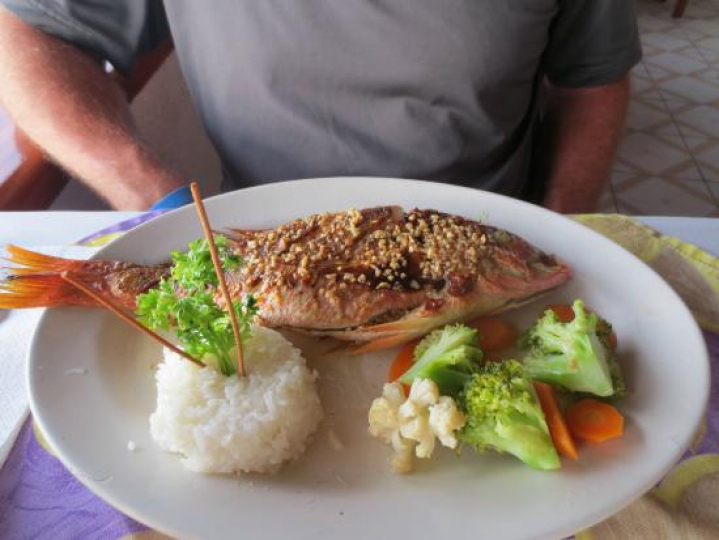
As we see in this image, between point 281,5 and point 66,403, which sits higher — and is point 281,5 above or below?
above

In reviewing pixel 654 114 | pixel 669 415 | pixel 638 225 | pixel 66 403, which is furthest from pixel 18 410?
pixel 654 114

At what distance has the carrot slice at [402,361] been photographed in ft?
3.65

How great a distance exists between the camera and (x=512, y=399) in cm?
90

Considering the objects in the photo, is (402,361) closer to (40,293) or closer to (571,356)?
(571,356)

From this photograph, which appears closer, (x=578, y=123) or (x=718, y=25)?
(x=578, y=123)

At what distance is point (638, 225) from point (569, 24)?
655mm

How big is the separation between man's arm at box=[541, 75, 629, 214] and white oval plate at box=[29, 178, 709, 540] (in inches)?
24.1

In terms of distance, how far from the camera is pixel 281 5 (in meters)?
1.55

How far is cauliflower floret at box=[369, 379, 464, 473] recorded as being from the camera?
2.94 ft

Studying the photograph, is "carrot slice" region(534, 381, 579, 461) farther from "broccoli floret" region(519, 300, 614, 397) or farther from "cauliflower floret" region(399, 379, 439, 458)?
"cauliflower floret" region(399, 379, 439, 458)

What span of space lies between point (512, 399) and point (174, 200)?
972mm

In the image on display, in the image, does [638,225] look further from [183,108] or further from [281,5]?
[183,108]

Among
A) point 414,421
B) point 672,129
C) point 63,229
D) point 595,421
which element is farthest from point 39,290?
point 672,129

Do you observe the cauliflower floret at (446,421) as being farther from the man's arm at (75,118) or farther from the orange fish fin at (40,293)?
the man's arm at (75,118)
